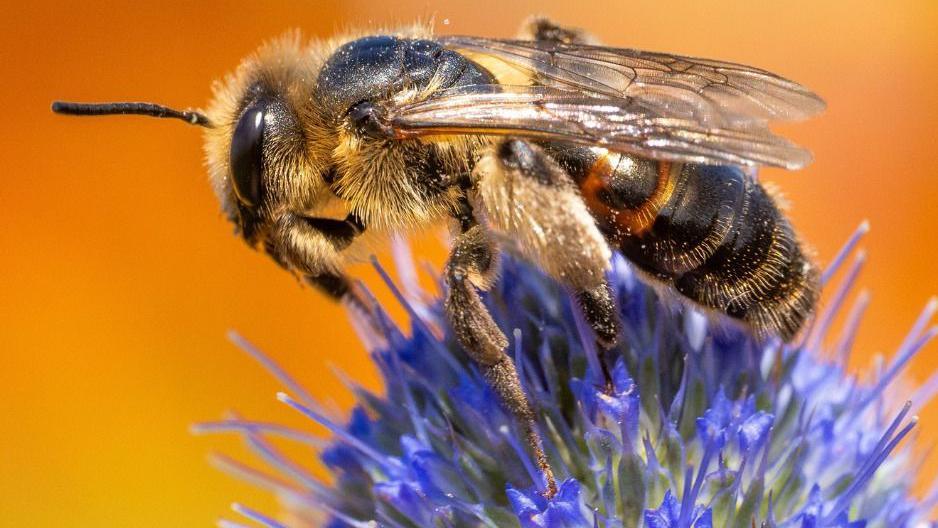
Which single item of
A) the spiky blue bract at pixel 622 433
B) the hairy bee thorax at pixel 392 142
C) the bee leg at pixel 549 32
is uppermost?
the bee leg at pixel 549 32

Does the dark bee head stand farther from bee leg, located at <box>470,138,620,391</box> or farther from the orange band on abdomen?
the orange band on abdomen

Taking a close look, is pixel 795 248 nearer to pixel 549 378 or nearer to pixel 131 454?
pixel 549 378

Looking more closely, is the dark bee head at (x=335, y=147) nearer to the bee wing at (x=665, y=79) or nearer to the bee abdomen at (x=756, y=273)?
the bee wing at (x=665, y=79)

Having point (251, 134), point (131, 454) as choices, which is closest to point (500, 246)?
point (251, 134)

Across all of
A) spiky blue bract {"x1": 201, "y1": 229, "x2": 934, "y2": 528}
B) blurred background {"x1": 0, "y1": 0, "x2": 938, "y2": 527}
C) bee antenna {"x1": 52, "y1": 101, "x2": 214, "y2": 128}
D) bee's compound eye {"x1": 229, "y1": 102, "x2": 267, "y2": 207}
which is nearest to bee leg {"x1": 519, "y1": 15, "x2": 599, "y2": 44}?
spiky blue bract {"x1": 201, "y1": 229, "x2": 934, "y2": 528}

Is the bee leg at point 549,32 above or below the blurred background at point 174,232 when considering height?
below

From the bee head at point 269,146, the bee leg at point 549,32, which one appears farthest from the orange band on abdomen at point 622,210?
the bee leg at point 549,32

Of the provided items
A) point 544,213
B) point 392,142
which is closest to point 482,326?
point 544,213
